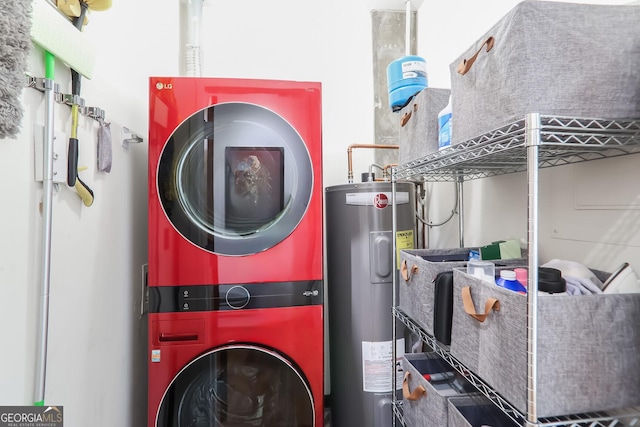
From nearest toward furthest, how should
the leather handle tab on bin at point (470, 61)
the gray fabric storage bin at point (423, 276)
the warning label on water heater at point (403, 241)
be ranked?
the leather handle tab on bin at point (470, 61)
the gray fabric storage bin at point (423, 276)
the warning label on water heater at point (403, 241)

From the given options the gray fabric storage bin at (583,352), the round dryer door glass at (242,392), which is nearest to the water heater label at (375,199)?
the round dryer door glass at (242,392)

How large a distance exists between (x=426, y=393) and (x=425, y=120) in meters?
0.84

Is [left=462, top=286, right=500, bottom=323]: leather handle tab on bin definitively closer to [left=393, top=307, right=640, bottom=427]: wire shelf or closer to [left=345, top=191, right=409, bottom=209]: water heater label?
[left=393, top=307, right=640, bottom=427]: wire shelf

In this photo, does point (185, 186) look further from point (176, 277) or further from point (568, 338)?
point (568, 338)

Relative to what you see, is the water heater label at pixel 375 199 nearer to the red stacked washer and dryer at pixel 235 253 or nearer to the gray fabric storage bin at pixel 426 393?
the red stacked washer and dryer at pixel 235 253

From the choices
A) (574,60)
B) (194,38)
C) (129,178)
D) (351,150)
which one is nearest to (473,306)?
(574,60)

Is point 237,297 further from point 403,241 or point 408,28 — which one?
point 408,28

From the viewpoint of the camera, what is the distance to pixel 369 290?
1386 mm

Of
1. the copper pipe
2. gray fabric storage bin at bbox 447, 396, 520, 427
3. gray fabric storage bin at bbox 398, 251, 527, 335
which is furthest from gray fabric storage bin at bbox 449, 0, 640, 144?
the copper pipe

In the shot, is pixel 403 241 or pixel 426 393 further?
pixel 403 241

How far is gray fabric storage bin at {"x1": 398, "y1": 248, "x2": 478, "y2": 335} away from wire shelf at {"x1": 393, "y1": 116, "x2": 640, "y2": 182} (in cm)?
31

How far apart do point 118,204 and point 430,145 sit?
46.2 inches

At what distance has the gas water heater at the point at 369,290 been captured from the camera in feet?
4.48
